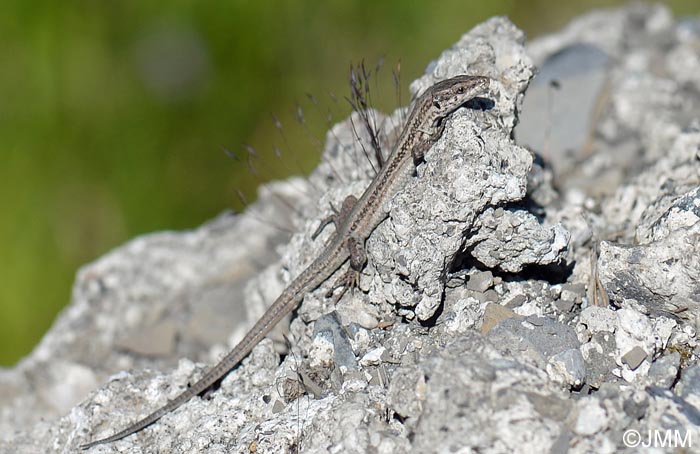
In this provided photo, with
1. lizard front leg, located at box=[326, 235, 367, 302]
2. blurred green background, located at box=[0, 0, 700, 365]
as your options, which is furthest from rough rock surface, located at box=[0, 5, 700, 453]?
blurred green background, located at box=[0, 0, 700, 365]

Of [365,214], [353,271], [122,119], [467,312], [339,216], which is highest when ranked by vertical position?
[122,119]

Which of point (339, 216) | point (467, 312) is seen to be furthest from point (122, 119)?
point (467, 312)

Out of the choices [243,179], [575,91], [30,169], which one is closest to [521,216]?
[575,91]

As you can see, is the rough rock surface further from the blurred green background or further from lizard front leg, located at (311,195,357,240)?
the blurred green background

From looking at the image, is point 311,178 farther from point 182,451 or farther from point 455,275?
point 182,451

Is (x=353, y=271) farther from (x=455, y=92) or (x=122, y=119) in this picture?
(x=122, y=119)

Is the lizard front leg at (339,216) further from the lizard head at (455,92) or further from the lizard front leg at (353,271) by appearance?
the lizard head at (455,92)
